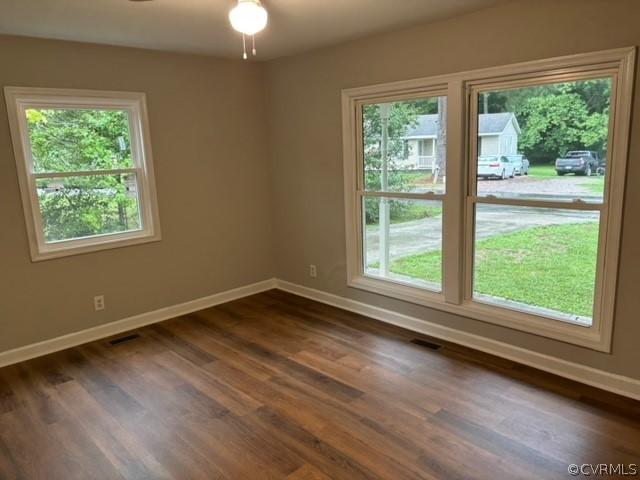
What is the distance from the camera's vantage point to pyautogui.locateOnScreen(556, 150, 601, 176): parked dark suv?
276 centimetres

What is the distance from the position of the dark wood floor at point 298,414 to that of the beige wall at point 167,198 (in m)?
0.49

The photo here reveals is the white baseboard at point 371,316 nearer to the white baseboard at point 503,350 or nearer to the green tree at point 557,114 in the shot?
the white baseboard at point 503,350

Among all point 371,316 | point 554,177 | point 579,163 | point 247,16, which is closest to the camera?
point 247,16

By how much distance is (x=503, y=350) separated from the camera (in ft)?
10.8

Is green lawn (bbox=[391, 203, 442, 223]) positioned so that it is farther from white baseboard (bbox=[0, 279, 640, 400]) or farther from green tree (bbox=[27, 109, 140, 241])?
green tree (bbox=[27, 109, 140, 241])

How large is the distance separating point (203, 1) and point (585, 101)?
2.37 metres

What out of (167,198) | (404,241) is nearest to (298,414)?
(404,241)

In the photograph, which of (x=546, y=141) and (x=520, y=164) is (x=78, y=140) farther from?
(x=546, y=141)

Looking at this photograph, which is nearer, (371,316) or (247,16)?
(247,16)

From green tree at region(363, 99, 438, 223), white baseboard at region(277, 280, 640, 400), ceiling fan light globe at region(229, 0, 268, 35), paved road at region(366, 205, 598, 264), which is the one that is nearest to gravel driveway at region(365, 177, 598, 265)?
paved road at region(366, 205, 598, 264)

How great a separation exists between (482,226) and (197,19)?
2.48 m

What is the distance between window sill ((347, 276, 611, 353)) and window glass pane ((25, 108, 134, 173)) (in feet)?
8.06

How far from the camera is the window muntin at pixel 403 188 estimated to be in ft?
11.7

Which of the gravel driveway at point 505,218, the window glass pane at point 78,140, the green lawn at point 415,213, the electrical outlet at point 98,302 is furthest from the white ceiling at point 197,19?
the electrical outlet at point 98,302
